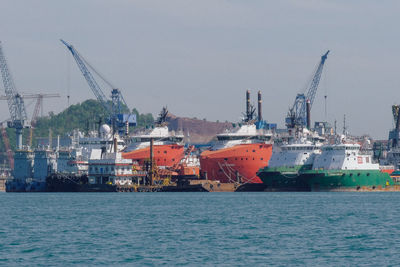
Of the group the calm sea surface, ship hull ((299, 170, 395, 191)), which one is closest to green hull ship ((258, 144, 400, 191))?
ship hull ((299, 170, 395, 191))

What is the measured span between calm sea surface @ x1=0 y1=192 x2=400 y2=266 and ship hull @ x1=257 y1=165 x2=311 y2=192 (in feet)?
130

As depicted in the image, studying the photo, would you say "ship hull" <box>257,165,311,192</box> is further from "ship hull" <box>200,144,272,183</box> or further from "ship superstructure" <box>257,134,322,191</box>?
"ship hull" <box>200,144,272,183</box>

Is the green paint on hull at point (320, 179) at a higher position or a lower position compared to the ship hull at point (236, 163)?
lower

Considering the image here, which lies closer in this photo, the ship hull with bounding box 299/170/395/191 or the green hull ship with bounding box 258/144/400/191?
the ship hull with bounding box 299/170/395/191

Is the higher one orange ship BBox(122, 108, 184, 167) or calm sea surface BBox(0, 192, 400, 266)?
orange ship BBox(122, 108, 184, 167)

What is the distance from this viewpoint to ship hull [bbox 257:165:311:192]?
129375 millimetres

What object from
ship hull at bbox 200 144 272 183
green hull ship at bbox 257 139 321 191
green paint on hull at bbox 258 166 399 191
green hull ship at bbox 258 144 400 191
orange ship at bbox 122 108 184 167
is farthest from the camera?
orange ship at bbox 122 108 184 167

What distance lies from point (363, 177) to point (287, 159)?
40.5ft

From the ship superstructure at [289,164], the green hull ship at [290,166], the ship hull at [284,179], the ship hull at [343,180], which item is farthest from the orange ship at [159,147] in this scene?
the ship hull at [343,180]

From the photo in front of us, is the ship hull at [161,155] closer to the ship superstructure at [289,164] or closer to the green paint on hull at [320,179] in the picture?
the ship superstructure at [289,164]

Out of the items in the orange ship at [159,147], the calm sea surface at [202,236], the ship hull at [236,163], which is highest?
the orange ship at [159,147]

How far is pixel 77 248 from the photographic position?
52656mm

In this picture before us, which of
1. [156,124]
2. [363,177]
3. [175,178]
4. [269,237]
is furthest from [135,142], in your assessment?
[269,237]

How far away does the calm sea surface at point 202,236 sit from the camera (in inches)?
1906
